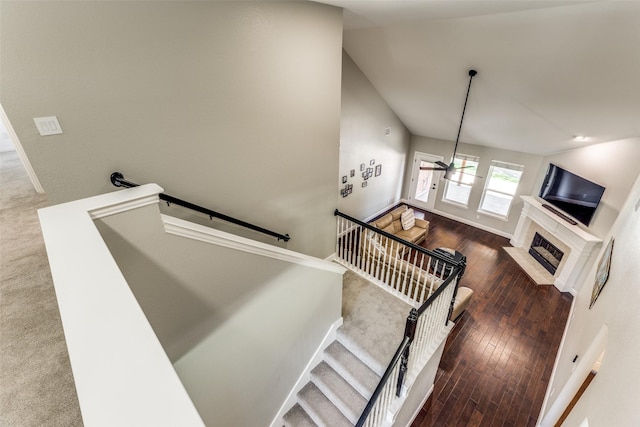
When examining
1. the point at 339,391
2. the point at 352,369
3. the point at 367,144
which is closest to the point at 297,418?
the point at 339,391

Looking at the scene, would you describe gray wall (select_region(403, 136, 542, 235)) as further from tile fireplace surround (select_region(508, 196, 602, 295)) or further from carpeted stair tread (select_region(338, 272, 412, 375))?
carpeted stair tread (select_region(338, 272, 412, 375))

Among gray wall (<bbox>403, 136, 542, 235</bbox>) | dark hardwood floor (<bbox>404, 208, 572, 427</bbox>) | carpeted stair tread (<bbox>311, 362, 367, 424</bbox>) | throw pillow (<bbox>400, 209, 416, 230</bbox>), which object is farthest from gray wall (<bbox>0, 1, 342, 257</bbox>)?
gray wall (<bbox>403, 136, 542, 235</bbox>)

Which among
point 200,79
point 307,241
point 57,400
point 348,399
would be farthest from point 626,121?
point 57,400

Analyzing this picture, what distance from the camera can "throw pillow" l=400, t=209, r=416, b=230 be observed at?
735 centimetres

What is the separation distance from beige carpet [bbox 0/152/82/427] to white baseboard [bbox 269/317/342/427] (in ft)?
7.88

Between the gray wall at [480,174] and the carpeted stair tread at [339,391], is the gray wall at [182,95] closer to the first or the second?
the carpeted stair tread at [339,391]

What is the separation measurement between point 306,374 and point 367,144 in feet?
18.2

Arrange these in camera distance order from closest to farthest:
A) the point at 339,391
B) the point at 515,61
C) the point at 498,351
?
the point at 339,391
the point at 515,61
the point at 498,351

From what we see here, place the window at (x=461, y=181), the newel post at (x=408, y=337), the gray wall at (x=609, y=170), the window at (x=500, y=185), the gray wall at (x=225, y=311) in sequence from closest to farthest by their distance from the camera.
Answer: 1. the gray wall at (x=225, y=311)
2. the newel post at (x=408, y=337)
3. the gray wall at (x=609, y=170)
4. the window at (x=500, y=185)
5. the window at (x=461, y=181)

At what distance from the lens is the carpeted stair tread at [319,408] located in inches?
120

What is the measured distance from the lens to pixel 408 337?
2.39 m

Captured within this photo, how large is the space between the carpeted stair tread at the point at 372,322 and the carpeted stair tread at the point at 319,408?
0.62 m

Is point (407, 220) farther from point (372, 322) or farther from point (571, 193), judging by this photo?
point (372, 322)

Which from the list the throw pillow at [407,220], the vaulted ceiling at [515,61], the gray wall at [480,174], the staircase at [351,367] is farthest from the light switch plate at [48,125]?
the gray wall at [480,174]
